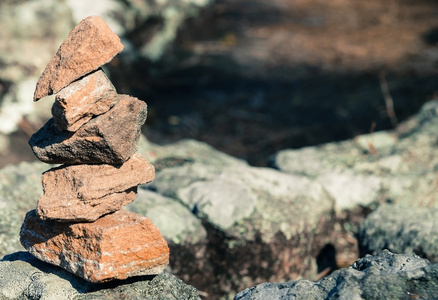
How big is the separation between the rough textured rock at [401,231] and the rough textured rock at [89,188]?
187 centimetres

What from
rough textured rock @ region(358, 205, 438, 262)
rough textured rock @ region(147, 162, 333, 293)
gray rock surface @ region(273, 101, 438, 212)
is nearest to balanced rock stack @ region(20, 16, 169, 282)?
rough textured rock @ region(147, 162, 333, 293)

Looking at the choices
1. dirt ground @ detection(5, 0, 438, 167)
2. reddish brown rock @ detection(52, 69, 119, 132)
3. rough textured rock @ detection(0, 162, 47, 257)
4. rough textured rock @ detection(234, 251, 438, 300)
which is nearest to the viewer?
rough textured rock @ detection(234, 251, 438, 300)

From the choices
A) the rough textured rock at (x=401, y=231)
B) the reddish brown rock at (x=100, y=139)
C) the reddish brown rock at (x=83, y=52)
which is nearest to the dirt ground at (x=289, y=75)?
the rough textured rock at (x=401, y=231)

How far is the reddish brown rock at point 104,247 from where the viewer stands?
2.67 m

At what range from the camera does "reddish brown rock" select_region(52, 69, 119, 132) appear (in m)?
2.54

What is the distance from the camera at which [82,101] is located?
8.44 feet

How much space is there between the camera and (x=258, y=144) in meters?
7.13

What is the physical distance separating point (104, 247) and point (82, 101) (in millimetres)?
660

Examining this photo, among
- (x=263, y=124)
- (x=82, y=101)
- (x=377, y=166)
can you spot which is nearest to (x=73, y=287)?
(x=82, y=101)

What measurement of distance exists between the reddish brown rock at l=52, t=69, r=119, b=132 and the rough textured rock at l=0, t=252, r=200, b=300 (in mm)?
761

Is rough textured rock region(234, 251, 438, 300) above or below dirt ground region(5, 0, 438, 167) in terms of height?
above

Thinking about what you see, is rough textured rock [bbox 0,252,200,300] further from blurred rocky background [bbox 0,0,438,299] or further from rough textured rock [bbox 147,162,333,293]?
rough textured rock [bbox 147,162,333,293]

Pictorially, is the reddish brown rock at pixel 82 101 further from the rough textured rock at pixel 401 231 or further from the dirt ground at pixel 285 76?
the dirt ground at pixel 285 76

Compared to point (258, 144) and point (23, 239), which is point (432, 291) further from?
point (258, 144)
